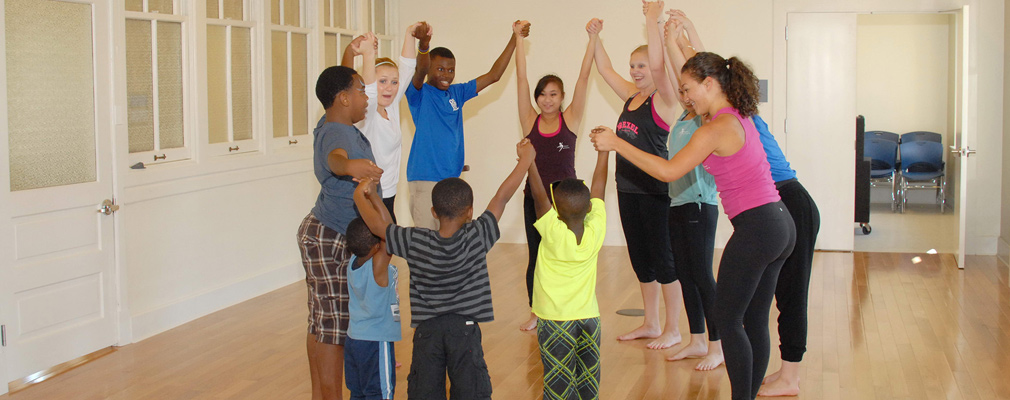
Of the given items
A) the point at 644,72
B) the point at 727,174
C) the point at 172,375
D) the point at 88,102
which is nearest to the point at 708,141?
the point at 727,174

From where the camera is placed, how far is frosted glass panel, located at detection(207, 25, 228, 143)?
5.34 meters

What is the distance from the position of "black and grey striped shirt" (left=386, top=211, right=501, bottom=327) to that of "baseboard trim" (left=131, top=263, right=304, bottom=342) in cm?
251

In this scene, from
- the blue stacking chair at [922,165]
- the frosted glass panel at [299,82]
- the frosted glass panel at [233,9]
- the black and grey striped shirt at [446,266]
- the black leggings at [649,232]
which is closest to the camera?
the black and grey striped shirt at [446,266]

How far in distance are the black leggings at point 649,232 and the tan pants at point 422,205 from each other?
952mm

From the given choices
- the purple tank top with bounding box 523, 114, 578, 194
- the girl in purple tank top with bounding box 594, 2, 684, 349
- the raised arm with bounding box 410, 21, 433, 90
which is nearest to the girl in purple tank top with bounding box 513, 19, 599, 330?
the purple tank top with bounding box 523, 114, 578, 194

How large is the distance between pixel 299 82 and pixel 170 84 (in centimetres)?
138

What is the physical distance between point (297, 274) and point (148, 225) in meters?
1.63

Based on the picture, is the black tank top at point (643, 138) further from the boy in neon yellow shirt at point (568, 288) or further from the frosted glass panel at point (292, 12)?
the frosted glass panel at point (292, 12)

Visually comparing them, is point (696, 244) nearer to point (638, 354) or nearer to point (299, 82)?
point (638, 354)

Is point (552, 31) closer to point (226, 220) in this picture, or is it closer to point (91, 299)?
point (226, 220)

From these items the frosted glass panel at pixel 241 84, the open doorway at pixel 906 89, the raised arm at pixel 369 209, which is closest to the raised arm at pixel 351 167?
the raised arm at pixel 369 209

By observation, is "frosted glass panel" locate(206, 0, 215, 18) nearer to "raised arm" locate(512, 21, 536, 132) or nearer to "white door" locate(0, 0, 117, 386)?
"white door" locate(0, 0, 117, 386)

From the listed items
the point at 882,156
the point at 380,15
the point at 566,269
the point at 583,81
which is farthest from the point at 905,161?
the point at 566,269

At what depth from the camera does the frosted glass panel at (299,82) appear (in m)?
6.22
